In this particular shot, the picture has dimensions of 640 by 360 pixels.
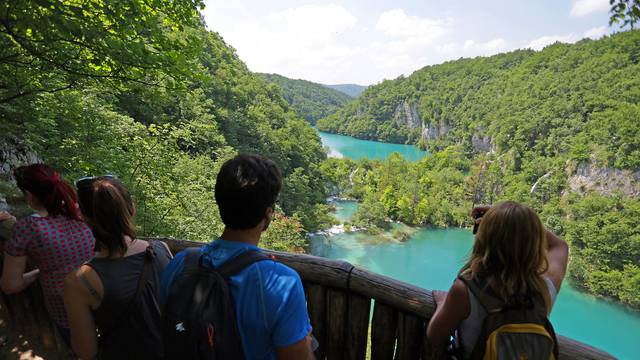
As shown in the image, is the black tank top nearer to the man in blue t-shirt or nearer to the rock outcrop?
the man in blue t-shirt

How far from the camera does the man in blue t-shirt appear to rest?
45.4 inches

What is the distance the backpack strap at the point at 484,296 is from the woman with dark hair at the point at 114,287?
1.34 meters

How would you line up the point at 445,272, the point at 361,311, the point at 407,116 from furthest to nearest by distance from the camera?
the point at 407,116 < the point at 445,272 < the point at 361,311

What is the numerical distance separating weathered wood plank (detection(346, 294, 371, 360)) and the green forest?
275cm

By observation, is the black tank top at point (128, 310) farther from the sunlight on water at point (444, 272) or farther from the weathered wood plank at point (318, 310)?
the sunlight on water at point (444, 272)

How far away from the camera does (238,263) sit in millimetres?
1187

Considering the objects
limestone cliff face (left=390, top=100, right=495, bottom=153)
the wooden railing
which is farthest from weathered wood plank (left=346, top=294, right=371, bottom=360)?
limestone cliff face (left=390, top=100, right=495, bottom=153)

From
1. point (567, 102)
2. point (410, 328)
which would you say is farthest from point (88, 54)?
point (567, 102)

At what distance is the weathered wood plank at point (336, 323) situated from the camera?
7.02ft

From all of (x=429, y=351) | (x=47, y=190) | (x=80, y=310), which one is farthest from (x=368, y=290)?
(x=47, y=190)

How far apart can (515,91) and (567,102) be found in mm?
22373

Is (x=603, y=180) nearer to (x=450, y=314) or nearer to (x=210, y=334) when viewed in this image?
(x=450, y=314)

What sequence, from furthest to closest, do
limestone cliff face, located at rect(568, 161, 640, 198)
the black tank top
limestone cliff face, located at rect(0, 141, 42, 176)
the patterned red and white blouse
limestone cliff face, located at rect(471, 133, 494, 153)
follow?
limestone cliff face, located at rect(471, 133, 494, 153) → limestone cliff face, located at rect(568, 161, 640, 198) → limestone cliff face, located at rect(0, 141, 42, 176) → the patterned red and white blouse → the black tank top

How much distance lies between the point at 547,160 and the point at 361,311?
257 feet
